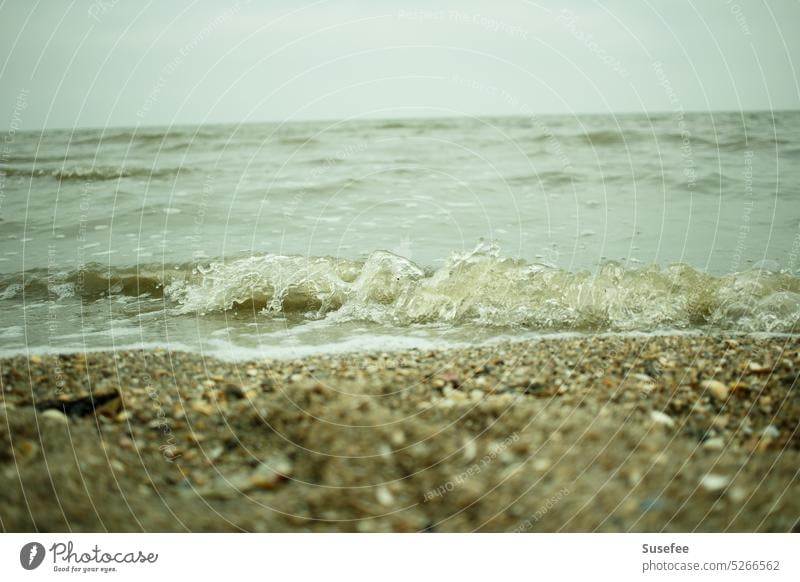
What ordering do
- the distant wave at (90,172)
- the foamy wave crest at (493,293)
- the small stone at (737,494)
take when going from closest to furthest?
the small stone at (737,494) < the foamy wave crest at (493,293) < the distant wave at (90,172)

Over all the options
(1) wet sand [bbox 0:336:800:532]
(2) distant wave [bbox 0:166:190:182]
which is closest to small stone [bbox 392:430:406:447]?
(1) wet sand [bbox 0:336:800:532]

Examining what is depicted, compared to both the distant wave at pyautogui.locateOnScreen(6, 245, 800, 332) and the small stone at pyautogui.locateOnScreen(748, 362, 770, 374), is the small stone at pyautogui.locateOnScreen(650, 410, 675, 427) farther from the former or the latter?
the distant wave at pyautogui.locateOnScreen(6, 245, 800, 332)

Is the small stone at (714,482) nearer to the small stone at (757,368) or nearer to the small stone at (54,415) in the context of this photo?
the small stone at (757,368)

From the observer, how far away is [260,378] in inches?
108

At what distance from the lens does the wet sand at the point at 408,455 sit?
212cm

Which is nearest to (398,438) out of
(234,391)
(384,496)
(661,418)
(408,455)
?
(408,455)

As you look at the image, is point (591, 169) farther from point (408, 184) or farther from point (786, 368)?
point (786, 368)

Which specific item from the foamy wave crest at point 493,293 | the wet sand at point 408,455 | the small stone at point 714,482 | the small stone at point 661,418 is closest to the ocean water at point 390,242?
the foamy wave crest at point 493,293

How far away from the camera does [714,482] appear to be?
2.11m

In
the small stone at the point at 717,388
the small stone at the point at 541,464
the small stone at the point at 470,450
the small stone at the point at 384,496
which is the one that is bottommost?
the small stone at the point at 384,496

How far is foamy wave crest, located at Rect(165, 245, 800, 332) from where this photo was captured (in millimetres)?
3471

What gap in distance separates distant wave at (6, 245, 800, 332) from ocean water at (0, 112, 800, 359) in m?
0.01

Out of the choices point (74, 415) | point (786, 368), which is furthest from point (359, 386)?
point (786, 368)
